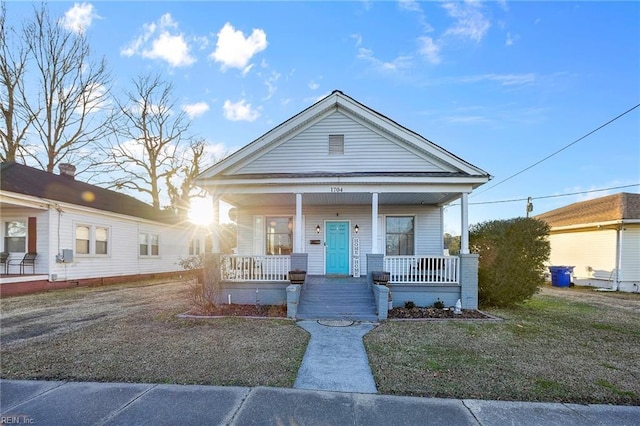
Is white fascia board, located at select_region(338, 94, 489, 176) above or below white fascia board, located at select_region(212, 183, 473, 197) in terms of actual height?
above

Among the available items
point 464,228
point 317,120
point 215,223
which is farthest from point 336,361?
point 317,120

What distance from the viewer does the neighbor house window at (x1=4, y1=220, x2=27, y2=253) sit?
1227cm

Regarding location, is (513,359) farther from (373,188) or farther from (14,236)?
(14,236)

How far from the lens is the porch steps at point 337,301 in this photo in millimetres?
7757

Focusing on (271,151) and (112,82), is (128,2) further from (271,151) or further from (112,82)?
(112,82)

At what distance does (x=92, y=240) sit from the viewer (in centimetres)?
1409

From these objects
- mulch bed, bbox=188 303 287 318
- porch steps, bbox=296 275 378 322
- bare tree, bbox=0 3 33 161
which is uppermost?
bare tree, bbox=0 3 33 161

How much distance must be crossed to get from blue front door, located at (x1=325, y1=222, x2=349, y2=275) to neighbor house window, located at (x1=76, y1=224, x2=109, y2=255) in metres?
10.9

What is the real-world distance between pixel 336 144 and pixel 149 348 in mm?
7913

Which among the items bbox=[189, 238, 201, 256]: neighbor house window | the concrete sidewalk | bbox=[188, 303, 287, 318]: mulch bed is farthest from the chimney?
the concrete sidewalk

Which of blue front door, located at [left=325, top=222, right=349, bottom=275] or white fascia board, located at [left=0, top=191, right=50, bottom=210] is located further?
blue front door, located at [left=325, top=222, right=349, bottom=275]

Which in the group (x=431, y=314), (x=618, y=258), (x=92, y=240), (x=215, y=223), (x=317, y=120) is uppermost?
(x=317, y=120)

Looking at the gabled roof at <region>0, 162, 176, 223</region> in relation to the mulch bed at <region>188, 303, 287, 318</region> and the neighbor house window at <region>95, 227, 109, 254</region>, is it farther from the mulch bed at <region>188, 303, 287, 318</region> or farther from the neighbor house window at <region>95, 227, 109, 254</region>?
the mulch bed at <region>188, 303, 287, 318</region>

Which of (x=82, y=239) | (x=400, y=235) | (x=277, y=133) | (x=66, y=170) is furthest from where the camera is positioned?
A: (x=66, y=170)
